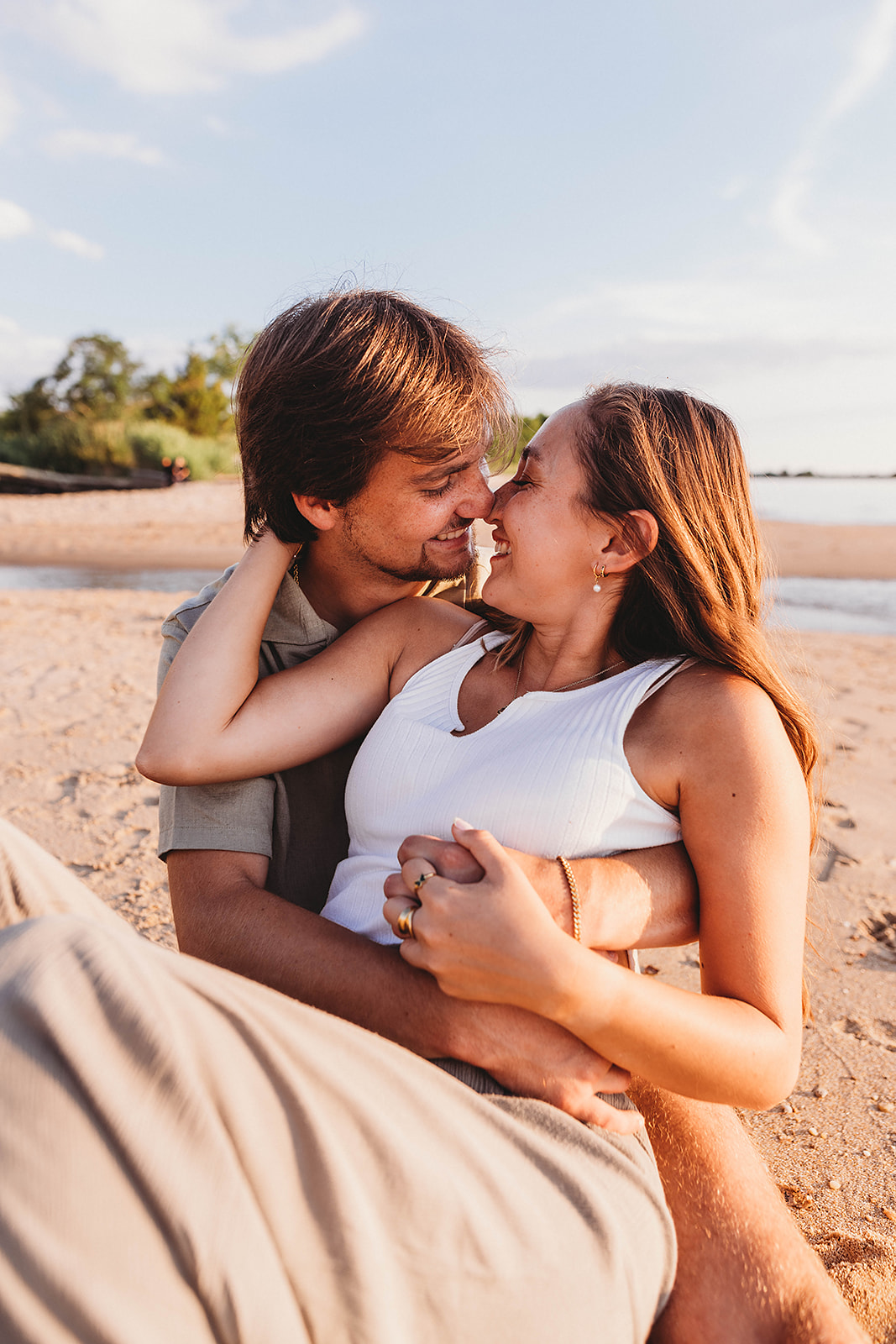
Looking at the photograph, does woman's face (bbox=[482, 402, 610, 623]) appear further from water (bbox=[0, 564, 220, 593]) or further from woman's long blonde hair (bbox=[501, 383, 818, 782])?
water (bbox=[0, 564, 220, 593])

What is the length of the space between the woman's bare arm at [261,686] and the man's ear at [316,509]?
11 centimetres

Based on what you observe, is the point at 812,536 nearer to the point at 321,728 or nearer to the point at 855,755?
the point at 855,755

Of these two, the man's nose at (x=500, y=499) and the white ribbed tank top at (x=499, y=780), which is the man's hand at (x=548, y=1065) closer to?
the white ribbed tank top at (x=499, y=780)

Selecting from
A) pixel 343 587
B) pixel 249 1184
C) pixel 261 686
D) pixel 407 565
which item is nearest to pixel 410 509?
pixel 407 565

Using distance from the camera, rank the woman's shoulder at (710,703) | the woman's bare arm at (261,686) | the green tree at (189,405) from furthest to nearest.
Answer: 1. the green tree at (189,405)
2. the woman's bare arm at (261,686)
3. the woman's shoulder at (710,703)

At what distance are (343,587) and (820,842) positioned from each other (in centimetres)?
273

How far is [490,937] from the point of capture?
144 centimetres

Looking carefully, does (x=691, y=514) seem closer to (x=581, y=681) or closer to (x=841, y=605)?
(x=581, y=681)

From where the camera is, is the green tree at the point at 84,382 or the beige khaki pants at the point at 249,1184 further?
the green tree at the point at 84,382

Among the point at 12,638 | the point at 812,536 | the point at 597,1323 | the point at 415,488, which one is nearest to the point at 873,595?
the point at 812,536

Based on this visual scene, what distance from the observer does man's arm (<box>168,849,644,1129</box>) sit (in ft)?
5.01

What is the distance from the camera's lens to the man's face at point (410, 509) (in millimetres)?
2357

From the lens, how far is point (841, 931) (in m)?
3.33

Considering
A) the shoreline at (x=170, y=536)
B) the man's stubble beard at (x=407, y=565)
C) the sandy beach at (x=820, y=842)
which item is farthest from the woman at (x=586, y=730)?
the shoreline at (x=170, y=536)
